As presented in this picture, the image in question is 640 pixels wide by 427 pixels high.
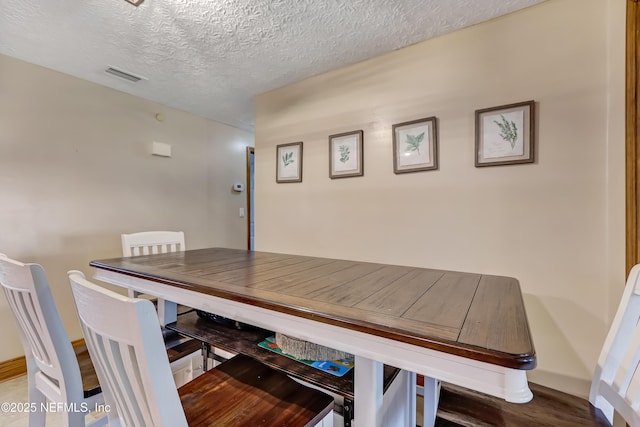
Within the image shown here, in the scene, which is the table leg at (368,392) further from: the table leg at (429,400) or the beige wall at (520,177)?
the beige wall at (520,177)

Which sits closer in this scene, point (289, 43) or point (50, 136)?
point (289, 43)

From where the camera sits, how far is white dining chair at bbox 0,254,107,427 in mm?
956

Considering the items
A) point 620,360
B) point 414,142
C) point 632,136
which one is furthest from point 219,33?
point 620,360

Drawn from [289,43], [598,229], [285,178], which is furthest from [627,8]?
[285,178]

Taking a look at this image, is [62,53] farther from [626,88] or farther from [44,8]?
[626,88]

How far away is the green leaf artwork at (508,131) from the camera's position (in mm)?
1657

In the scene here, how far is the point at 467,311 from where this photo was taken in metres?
0.82

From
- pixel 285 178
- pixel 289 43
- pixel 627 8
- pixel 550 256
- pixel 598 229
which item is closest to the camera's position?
pixel 627 8

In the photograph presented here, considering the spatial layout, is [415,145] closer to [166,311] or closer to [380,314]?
[380,314]

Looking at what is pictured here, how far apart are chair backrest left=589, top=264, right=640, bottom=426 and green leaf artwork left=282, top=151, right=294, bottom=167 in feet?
7.43

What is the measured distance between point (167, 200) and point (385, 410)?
9.90 ft

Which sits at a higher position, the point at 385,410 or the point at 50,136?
the point at 50,136

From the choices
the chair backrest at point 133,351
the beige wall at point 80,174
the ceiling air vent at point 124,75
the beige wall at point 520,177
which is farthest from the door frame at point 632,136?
the beige wall at point 80,174

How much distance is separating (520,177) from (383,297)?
1.27 metres
